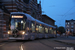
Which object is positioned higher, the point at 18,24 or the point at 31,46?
the point at 18,24

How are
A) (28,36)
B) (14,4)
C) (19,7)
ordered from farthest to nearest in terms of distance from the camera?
(19,7)
(14,4)
(28,36)

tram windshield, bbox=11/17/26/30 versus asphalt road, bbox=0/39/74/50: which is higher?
tram windshield, bbox=11/17/26/30

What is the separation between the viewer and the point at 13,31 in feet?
59.1

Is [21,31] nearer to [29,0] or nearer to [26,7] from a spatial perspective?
[26,7]

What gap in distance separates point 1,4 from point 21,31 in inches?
650

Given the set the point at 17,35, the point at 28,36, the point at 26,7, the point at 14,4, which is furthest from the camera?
the point at 26,7

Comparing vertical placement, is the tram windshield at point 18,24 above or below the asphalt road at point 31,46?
above

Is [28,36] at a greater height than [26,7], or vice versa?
[26,7]

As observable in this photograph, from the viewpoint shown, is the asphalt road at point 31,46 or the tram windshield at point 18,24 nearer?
the asphalt road at point 31,46

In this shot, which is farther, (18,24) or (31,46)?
(18,24)

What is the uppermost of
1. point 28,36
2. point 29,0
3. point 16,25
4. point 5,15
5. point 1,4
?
point 29,0

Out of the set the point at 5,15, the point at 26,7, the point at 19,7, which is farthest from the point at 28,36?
the point at 26,7

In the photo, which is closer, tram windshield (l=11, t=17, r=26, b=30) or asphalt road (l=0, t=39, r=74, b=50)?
asphalt road (l=0, t=39, r=74, b=50)

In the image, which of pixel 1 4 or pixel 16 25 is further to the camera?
pixel 1 4
